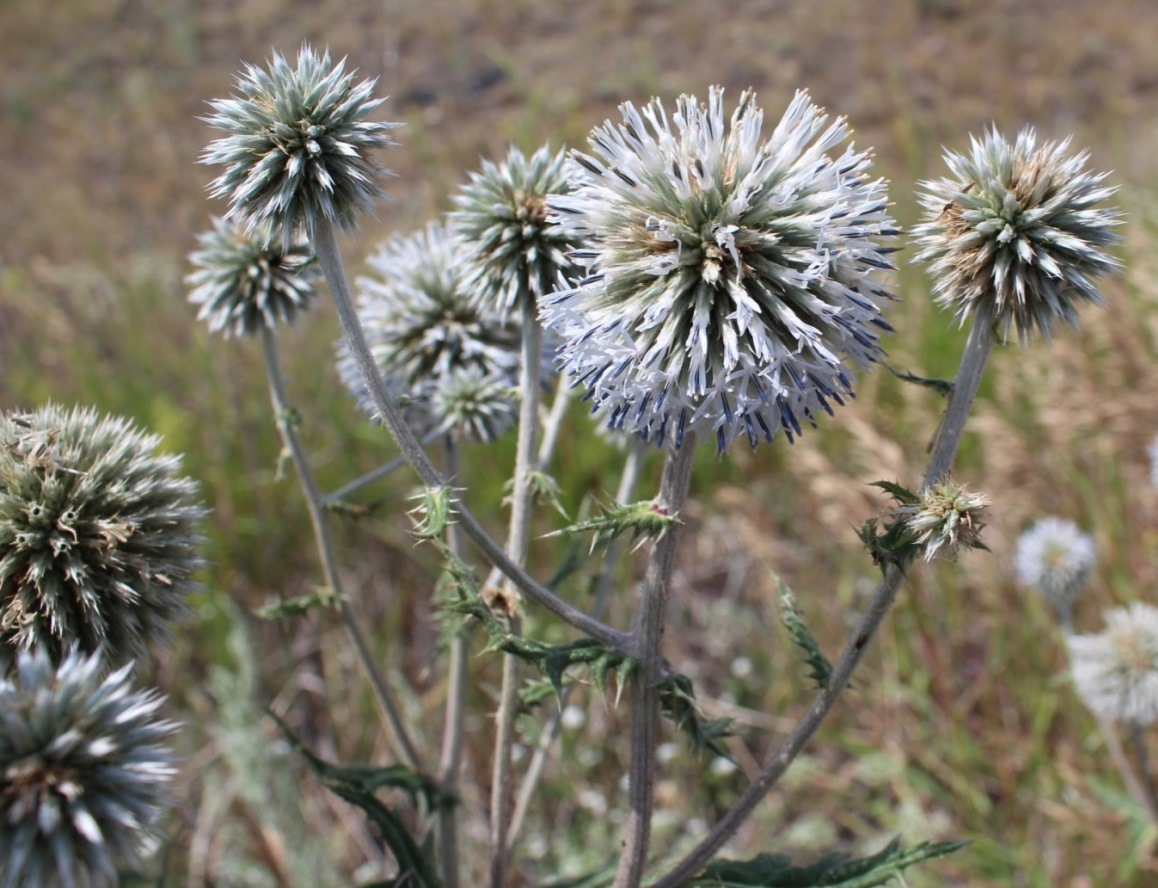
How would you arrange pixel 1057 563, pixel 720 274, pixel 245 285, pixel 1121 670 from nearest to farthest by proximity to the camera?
pixel 720 274 < pixel 245 285 < pixel 1121 670 < pixel 1057 563

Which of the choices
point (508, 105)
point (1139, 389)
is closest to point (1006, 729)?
point (1139, 389)

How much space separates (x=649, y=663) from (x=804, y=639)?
33 centimetres

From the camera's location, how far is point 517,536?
1993mm

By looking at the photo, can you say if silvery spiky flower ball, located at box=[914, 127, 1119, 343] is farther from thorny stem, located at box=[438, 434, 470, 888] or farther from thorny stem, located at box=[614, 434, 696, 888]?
thorny stem, located at box=[438, 434, 470, 888]

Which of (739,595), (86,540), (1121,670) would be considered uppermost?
(739,595)

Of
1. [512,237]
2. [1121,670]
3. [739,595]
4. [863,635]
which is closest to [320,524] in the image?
[512,237]

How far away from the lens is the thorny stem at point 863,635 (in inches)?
64.7

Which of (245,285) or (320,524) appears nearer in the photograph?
(320,524)

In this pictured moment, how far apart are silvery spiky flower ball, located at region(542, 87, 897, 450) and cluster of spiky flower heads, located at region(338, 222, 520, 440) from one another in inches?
26.2

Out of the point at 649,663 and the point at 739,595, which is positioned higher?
the point at 739,595

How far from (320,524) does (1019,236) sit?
166 cm

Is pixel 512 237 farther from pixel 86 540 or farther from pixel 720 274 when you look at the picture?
pixel 86 540

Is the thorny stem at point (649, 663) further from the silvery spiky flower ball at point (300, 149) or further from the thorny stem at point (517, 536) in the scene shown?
the silvery spiky flower ball at point (300, 149)

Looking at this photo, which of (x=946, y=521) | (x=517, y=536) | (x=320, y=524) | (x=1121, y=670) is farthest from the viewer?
(x=1121, y=670)
